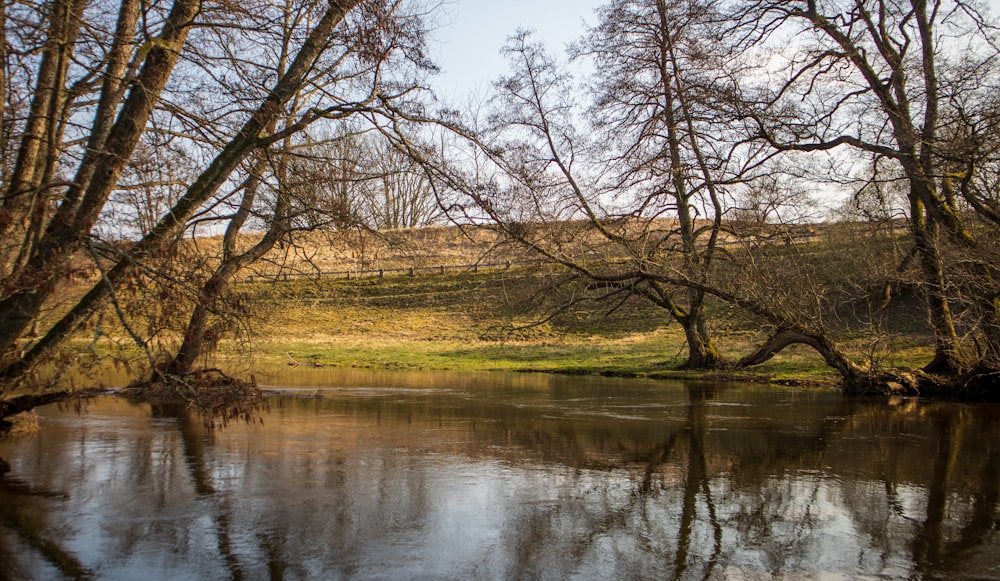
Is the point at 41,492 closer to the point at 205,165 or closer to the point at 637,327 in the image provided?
the point at 205,165

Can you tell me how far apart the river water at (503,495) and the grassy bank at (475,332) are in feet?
17.3

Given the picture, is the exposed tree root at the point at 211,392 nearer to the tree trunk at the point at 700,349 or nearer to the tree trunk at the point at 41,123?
the tree trunk at the point at 41,123

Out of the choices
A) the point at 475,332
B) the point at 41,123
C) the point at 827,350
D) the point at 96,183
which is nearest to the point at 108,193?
the point at 96,183

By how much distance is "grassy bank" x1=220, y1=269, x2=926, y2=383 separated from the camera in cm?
2175

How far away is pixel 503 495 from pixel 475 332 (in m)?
25.9

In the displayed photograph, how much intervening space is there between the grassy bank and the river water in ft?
17.3

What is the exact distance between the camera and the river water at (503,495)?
17.9 feet

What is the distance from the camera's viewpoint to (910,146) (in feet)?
51.4

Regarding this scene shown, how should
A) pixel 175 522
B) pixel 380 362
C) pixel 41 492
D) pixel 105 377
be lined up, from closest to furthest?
pixel 175 522 < pixel 41 492 < pixel 105 377 < pixel 380 362

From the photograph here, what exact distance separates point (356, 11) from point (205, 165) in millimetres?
2508

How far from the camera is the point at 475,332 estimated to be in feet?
109

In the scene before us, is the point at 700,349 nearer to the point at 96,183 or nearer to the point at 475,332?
the point at 475,332

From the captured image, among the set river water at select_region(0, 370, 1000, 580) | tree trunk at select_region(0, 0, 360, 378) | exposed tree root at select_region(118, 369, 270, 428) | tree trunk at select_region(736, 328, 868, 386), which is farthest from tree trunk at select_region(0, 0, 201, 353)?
tree trunk at select_region(736, 328, 868, 386)

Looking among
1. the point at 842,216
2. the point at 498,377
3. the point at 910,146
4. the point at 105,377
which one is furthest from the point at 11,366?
the point at 842,216
